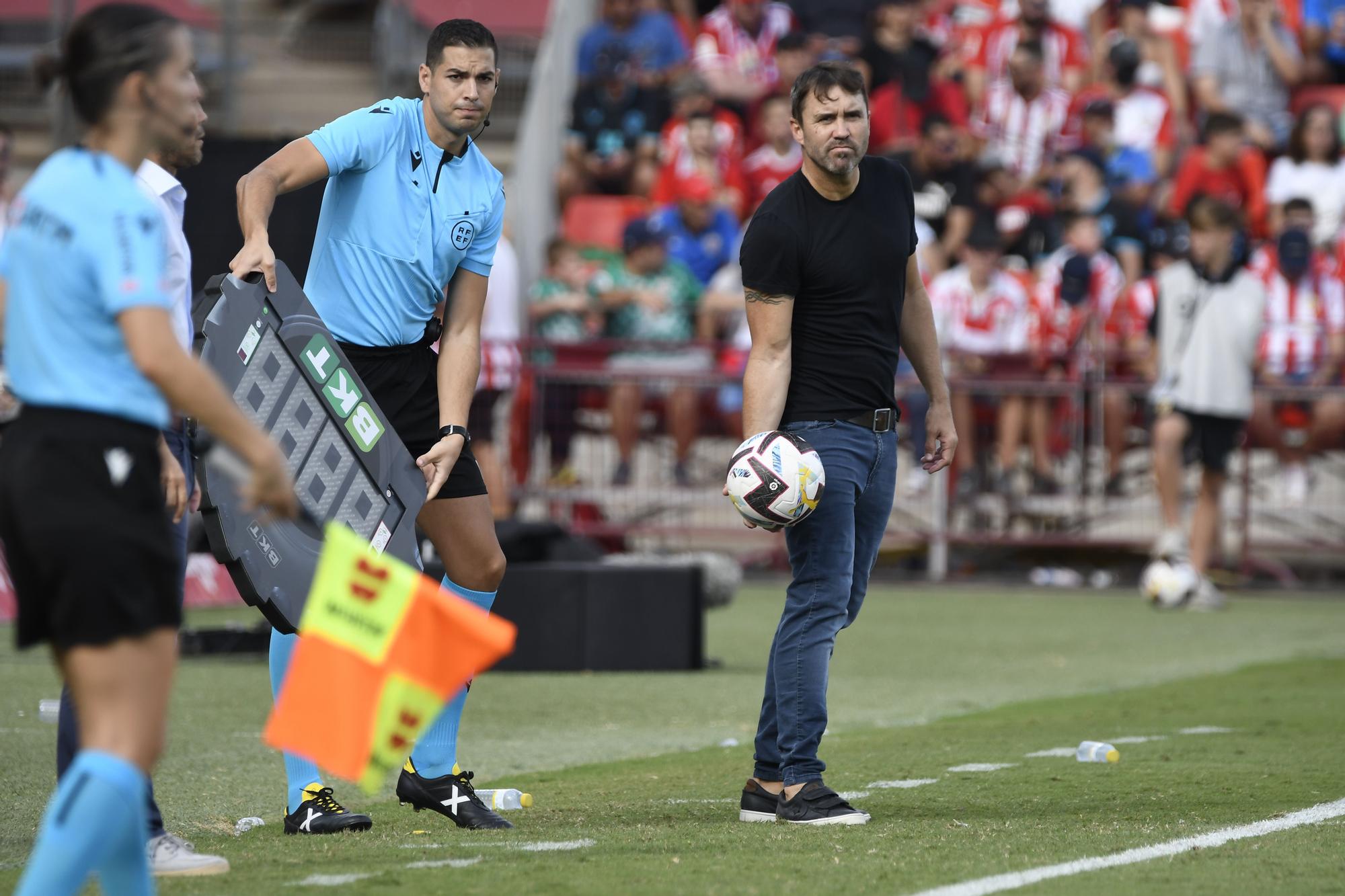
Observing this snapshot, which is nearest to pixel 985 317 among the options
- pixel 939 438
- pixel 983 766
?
pixel 983 766

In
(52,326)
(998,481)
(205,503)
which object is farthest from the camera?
(998,481)

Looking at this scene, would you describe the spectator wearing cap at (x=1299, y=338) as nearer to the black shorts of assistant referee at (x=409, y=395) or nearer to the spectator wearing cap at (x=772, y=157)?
the spectator wearing cap at (x=772, y=157)

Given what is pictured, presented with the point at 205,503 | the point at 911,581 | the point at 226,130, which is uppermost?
the point at 226,130

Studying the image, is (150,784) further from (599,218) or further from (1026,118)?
(1026,118)

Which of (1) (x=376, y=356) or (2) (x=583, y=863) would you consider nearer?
(2) (x=583, y=863)

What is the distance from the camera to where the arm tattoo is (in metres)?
6.11

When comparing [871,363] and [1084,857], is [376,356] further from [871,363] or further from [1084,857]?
[1084,857]

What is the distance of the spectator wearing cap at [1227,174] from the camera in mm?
17281

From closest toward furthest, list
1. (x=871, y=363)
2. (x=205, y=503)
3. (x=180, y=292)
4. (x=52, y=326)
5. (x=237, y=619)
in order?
(x=52, y=326) → (x=180, y=292) → (x=205, y=503) → (x=871, y=363) → (x=237, y=619)

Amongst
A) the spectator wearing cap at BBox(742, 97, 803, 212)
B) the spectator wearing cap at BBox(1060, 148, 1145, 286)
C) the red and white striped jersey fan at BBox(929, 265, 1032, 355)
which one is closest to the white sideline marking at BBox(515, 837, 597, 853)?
the red and white striped jersey fan at BBox(929, 265, 1032, 355)

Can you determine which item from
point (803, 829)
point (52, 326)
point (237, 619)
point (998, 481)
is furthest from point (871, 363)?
point (998, 481)

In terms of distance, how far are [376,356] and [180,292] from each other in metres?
0.98

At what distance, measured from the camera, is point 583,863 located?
521 cm

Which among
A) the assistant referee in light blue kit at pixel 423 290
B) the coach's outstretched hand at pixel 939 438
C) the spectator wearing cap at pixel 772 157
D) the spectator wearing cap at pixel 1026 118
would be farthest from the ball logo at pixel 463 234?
the spectator wearing cap at pixel 1026 118
